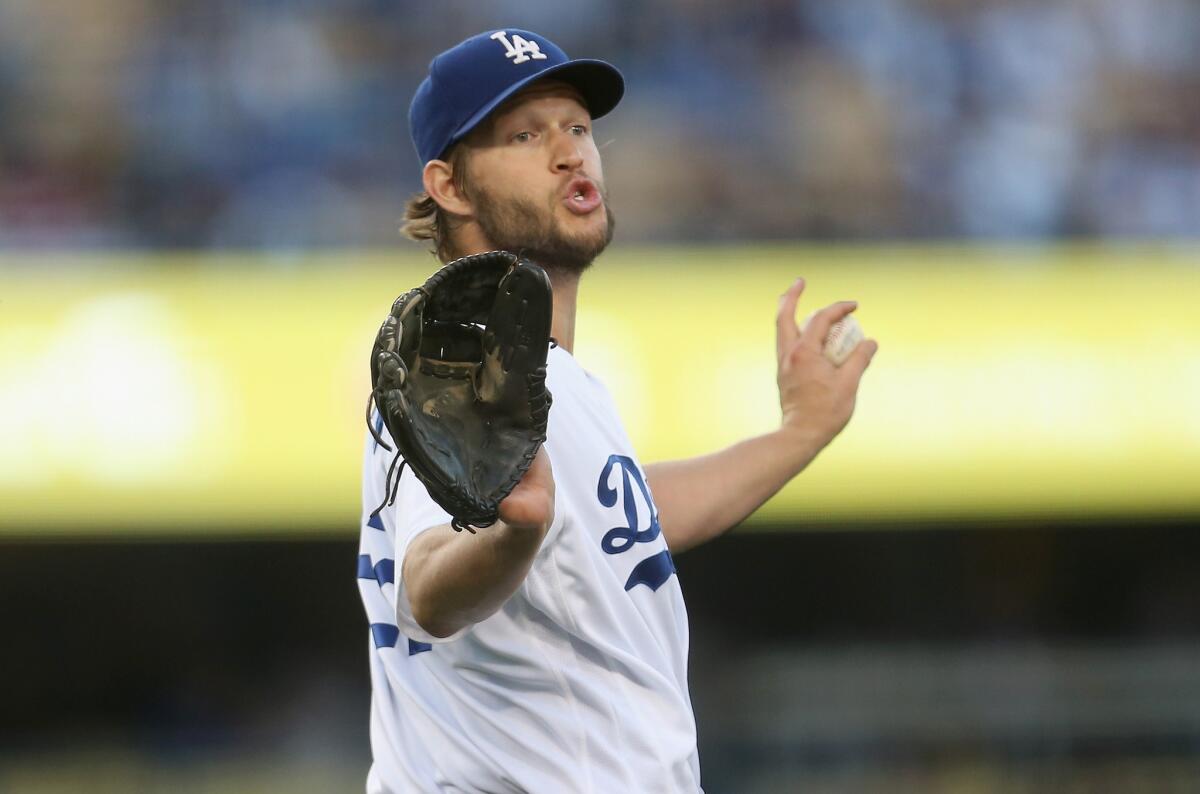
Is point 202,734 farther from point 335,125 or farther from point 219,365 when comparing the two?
point 335,125

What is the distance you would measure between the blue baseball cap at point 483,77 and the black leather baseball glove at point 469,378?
0.66 metres

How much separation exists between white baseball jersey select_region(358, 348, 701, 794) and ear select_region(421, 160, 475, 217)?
0.34 meters

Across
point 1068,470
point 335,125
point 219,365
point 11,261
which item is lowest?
point 1068,470

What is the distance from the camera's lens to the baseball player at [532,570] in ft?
6.65

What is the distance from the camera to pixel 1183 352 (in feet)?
18.0


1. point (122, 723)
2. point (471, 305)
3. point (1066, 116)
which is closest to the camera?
point (471, 305)

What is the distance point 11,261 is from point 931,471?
3092 millimetres

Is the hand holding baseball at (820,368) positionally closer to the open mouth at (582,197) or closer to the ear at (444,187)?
the open mouth at (582,197)

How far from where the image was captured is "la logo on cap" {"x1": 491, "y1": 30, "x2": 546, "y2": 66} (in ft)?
8.08

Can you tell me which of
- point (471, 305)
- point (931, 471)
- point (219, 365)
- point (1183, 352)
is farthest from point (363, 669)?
point (471, 305)

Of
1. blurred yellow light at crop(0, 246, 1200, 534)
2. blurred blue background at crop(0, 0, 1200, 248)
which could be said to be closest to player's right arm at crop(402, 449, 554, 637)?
blurred yellow light at crop(0, 246, 1200, 534)

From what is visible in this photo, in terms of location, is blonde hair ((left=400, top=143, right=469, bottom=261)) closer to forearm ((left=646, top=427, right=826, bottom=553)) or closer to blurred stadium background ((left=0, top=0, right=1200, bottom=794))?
forearm ((left=646, top=427, right=826, bottom=553))

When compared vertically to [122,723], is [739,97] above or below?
above

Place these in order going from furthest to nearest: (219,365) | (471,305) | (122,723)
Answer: (122,723), (219,365), (471,305)
